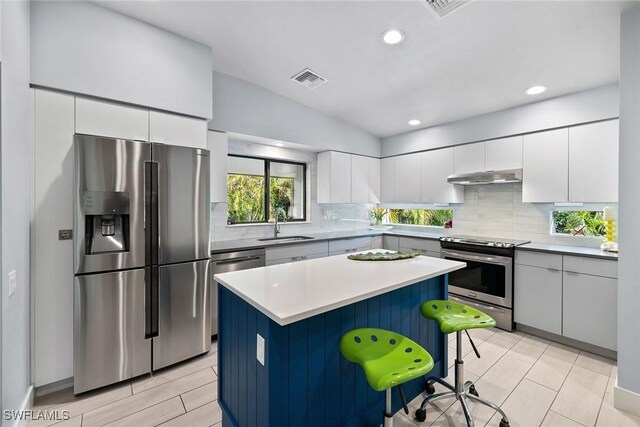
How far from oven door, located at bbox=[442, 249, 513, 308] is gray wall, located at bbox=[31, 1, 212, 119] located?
3476mm

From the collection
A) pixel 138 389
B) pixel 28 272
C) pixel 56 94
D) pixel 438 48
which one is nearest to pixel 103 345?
pixel 138 389

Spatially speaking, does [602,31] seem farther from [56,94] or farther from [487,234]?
[56,94]

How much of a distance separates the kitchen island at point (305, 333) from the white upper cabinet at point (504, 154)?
2293 millimetres

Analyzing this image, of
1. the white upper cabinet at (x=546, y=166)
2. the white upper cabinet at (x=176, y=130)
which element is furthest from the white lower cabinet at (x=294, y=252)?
the white upper cabinet at (x=546, y=166)

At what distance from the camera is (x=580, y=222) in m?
3.34

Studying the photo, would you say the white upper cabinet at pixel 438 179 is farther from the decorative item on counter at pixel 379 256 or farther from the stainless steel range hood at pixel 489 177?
the decorative item on counter at pixel 379 256

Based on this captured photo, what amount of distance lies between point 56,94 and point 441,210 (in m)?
4.90

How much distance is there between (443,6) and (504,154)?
229cm

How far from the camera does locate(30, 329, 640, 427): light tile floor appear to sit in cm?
185

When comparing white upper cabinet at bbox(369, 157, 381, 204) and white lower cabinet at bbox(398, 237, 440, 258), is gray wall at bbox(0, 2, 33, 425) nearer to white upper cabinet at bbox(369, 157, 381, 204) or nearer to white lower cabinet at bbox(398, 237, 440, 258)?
white lower cabinet at bbox(398, 237, 440, 258)

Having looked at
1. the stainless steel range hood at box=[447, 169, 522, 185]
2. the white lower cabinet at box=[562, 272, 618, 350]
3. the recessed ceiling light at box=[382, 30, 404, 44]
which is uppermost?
the recessed ceiling light at box=[382, 30, 404, 44]

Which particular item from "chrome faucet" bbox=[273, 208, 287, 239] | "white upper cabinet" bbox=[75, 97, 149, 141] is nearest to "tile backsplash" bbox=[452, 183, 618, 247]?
"chrome faucet" bbox=[273, 208, 287, 239]

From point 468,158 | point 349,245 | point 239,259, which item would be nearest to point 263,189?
point 239,259

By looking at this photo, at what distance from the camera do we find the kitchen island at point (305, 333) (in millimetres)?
1317
